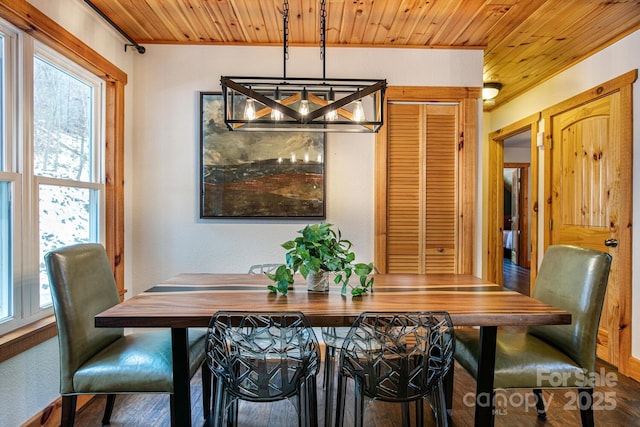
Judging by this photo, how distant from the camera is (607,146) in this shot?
9.36 feet

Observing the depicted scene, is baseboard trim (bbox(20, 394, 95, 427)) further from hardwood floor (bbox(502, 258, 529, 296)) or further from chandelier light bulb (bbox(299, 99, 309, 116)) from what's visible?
hardwood floor (bbox(502, 258, 529, 296))

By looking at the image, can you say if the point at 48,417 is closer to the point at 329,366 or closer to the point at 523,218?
the point at 329,366

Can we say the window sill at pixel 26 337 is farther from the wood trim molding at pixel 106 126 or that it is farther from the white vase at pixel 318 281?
the white vase at pixel 318 281

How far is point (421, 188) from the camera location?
9.80 ft

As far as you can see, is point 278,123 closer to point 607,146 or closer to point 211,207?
point 211,207

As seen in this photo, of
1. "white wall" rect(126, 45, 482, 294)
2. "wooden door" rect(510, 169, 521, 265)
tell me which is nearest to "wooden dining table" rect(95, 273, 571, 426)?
"white wall" rect(126, 45, 482, 294)

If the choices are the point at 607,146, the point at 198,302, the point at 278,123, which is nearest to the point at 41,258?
the point at 198,302

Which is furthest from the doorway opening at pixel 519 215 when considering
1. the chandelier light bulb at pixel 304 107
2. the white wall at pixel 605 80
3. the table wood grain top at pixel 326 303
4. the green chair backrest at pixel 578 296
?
the chandelier light bulb at pixel 304 107

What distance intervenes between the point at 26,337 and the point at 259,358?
4.12 ft

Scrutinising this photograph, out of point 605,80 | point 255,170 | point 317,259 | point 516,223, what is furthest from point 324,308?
point 516,223

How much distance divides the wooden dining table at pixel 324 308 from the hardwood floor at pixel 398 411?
596 millimetres

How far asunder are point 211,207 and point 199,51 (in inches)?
49.3

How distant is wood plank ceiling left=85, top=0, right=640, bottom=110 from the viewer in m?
2.34

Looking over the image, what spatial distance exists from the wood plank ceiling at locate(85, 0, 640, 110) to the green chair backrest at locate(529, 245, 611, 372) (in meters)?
1.63
